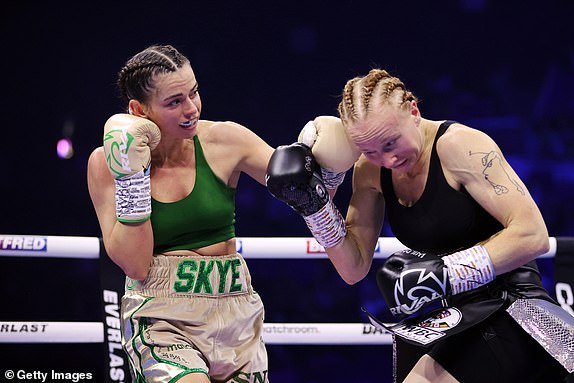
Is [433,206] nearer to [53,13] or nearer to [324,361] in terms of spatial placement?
[324,361]

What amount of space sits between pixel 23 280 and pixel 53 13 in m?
1.27

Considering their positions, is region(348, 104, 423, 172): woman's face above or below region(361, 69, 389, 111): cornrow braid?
below

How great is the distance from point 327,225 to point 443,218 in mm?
311

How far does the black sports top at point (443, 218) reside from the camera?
6.88 ft

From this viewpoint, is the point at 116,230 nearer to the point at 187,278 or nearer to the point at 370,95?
the point at 187,278

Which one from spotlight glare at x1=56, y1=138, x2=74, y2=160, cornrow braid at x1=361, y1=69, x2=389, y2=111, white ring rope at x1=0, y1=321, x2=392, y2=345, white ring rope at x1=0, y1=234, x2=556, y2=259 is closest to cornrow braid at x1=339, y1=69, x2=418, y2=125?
cornrow braid at x1=361, y1=69, x2=389, y2=111

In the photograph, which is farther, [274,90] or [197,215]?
[274,90]

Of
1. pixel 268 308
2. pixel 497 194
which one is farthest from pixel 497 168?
pixel 268 308

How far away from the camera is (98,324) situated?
328cm

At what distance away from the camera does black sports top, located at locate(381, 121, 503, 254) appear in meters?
2.10

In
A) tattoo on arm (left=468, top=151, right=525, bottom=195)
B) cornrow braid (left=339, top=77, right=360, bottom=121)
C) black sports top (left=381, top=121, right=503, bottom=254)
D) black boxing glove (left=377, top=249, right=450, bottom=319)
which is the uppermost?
cornrow braid (left=339, top=77, right=360, bottom=121)

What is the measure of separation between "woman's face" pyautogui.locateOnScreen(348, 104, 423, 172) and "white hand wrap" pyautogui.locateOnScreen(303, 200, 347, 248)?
0.65 ft

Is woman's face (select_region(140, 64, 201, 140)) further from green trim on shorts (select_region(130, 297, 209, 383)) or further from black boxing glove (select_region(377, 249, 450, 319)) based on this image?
black boxing glove (select_region(377, 249, 450, 319))

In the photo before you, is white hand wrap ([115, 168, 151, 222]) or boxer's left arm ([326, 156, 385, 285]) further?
boxer's left arm ([326, 156, 385, 285])
